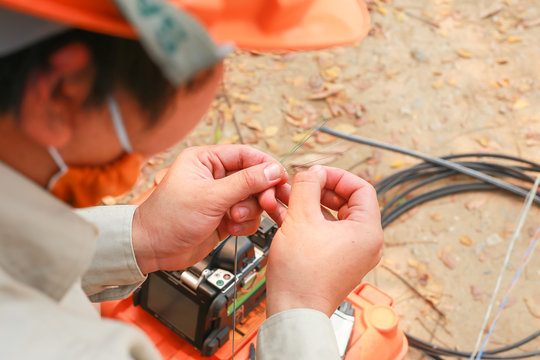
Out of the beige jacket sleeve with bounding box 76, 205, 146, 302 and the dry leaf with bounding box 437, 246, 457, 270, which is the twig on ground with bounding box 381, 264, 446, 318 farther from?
the beige jacket sleeve with bounding box 76, 205, 146, 302

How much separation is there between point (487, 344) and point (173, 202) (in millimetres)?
1523

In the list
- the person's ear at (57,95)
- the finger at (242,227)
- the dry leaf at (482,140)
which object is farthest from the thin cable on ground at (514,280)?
the person's ear at (57,95)

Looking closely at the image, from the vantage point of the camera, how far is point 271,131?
282 centimetres

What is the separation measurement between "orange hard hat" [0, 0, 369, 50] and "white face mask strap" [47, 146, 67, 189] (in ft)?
0.71

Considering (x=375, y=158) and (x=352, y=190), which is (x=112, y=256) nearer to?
(x=352, y=190)

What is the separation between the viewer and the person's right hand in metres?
1.04

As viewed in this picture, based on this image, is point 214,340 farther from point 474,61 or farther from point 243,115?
point 474,61

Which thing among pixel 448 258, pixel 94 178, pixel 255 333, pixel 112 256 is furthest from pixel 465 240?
pixel 94 178

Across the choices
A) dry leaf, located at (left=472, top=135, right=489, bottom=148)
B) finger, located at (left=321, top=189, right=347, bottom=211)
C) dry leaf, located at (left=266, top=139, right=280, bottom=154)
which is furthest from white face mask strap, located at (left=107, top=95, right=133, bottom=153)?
dry leaf, located at (left=472, top=135, right=489, bottom=148)

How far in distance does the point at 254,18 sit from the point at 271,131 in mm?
2177

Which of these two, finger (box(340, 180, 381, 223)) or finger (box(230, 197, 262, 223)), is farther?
finger (box(230, 197, 262, 223))

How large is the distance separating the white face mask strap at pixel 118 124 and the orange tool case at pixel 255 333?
913mm

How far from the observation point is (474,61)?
10.7 ft

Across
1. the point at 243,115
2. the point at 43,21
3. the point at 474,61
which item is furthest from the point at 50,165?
the point at 474,61
